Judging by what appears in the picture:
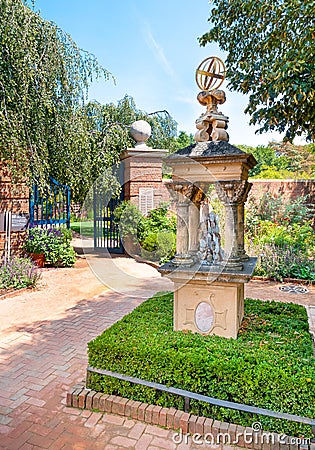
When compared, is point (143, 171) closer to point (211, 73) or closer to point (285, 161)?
point (211, 73)

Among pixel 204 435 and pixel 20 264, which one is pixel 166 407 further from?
pixel 20 264

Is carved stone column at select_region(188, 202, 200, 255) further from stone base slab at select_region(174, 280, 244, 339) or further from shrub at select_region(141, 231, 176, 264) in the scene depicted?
shrub at select_region(141, 231, 176, 264)

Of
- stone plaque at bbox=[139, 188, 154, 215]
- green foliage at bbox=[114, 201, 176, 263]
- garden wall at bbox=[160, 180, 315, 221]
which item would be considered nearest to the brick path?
green foliage at bbox=[114, 201, 176, 263]

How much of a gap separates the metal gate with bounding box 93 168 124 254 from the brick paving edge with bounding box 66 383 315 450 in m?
6.87

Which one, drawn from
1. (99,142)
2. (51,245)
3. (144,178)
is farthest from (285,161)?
(51,245)

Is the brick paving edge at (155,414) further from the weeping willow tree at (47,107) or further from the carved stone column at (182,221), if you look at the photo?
the weeping willow tree at (47,107)

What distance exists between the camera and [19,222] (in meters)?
7.20

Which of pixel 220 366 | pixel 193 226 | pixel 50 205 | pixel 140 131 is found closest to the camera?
pixel 220 366

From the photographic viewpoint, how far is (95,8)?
548 centimetres

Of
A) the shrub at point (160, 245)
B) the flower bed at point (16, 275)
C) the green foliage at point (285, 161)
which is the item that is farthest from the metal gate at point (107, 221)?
the green foliage at point (285, 161)

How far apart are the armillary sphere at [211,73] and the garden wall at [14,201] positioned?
16.2 feet

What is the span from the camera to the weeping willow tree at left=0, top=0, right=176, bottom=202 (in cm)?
585

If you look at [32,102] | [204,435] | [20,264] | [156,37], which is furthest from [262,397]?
[32,102]

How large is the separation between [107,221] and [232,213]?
6.89 meters
